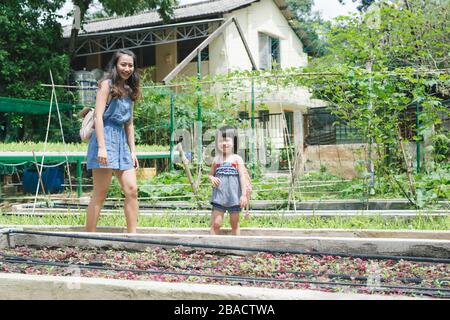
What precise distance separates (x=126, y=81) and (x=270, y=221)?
183cm

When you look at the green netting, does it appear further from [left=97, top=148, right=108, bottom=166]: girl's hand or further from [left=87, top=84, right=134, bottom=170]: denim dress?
[left=97, top=148, right=108, bottom=166]: girl's hand

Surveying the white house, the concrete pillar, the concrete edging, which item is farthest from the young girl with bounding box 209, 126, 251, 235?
the concrete pillar

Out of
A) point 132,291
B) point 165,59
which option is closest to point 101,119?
point 132,291

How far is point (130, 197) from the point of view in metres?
4.16

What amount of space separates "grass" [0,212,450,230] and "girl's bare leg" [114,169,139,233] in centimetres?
58

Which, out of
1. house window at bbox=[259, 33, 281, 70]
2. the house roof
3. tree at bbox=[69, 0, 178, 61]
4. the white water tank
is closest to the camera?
the white water tank

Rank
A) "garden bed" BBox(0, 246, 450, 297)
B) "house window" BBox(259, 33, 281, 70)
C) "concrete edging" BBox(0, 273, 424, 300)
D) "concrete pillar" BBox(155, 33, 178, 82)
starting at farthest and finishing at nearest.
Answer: "house window" BBox(259, 33, 281, 70), "concrete pillar" BBox(155, 33, 178, 82), "garden bed" BBox(0, 246, 450, 297), "concrete edging" BBox(0, 273, 424, 300)

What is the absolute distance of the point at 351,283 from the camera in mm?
2727

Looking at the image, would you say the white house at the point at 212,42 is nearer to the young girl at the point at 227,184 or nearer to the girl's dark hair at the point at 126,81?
the young girl at the point at 227,184

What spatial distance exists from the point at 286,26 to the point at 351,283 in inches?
680

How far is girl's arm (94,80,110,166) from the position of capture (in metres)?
4.03

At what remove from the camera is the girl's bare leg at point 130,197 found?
416 centimetres

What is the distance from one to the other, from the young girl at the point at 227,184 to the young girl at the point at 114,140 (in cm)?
64
